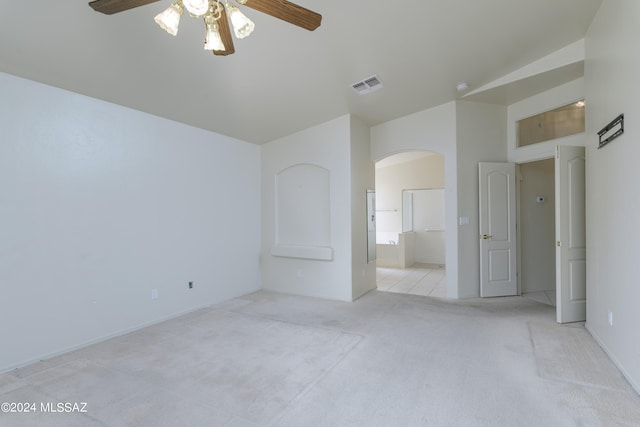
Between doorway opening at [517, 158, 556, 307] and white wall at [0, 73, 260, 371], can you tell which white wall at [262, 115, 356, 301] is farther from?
doorway opening at [517, 158, 556, 307]

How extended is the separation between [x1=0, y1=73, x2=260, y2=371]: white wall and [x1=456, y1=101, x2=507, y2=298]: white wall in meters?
3.67

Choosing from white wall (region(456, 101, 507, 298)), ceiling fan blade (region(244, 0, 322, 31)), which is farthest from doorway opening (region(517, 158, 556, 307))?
ceiling fan blade (region(244, 0, 322, 31))

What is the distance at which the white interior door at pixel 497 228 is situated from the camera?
4.95 m

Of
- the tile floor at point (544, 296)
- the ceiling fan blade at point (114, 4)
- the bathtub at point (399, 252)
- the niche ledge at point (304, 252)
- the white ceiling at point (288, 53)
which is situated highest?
the white ceiling at point (288, 53)

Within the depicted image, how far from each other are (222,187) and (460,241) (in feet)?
12.3

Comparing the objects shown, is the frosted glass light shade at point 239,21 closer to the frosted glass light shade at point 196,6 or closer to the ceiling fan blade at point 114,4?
the frosted glass light shade at point 196,6

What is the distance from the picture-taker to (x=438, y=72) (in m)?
3.92

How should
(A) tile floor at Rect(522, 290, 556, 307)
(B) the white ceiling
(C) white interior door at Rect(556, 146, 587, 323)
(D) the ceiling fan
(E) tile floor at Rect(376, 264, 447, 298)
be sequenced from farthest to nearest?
1. (E) tile floor at Rect(376, 264, 447, 298)
2. (A) tile floor at Rect(522, 290, 556, 307)
3. (C) white interior door at Rect(556, 146, 587, 323)
4. (B) the white ceiling
5. (D) the ceiling fan

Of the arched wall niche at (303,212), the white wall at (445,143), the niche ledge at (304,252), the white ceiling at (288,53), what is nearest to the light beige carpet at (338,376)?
the white wall at (445,143)

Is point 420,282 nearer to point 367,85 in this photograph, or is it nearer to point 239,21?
point 367,85

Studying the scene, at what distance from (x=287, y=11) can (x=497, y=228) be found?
180 inches

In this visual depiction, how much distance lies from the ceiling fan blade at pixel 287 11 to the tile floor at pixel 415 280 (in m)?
4.46

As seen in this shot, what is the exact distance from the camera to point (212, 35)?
1769 millimetres

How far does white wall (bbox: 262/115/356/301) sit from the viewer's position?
492cm
